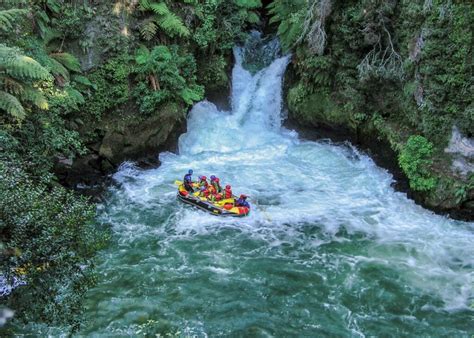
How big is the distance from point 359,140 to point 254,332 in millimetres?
8703

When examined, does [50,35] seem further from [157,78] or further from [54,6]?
[157,78]

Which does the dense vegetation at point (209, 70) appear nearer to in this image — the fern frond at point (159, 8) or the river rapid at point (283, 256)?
the fern frond at point (159, 8)

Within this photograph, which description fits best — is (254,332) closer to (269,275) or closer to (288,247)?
(269,275)

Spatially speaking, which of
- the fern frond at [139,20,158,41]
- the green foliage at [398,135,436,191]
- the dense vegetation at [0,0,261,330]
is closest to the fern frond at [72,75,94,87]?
the dense vegetation at [0,0,261,330]

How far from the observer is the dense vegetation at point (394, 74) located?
1135cm

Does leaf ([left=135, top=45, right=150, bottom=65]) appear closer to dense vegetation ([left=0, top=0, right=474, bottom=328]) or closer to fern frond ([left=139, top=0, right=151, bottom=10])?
dense vegetation ([left=0, top=0, right=474, bottom=328])

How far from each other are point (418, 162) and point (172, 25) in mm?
8201

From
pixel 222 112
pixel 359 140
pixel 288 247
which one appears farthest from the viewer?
pixel 222 112

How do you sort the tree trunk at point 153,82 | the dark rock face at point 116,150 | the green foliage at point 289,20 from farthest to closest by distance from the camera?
the green foliage at point 289,20
the tree trunk at point 153,82
the dark rock face at point 116,150

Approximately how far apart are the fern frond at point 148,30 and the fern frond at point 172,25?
0.25m

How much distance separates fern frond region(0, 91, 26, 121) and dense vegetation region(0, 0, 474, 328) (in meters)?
0.03

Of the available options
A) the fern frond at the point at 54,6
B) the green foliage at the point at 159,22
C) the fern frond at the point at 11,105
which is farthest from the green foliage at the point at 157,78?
the fern frond at the point at 11,105

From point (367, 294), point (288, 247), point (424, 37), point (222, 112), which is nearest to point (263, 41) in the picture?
point (222, 112)

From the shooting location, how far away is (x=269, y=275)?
993 cm
